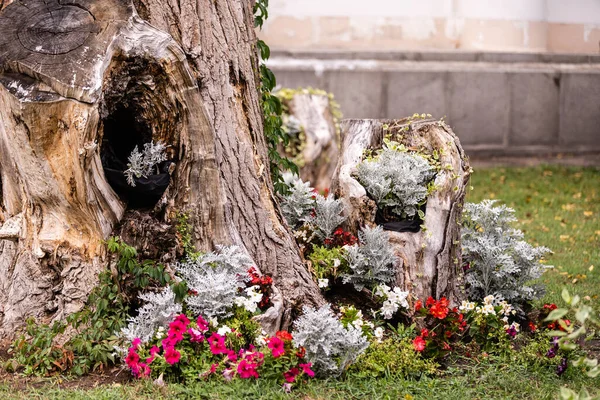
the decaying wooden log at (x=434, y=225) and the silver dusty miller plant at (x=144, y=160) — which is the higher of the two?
the silver dusty miller plant at (x=144, y=160)

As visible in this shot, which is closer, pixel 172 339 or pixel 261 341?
pixel 172 339

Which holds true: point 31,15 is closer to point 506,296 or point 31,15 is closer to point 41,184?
point 41,184

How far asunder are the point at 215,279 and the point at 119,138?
1.01 metres

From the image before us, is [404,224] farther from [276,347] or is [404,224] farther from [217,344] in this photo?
[217,344]

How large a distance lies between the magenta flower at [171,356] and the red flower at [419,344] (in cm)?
127

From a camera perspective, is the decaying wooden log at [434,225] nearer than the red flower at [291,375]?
No

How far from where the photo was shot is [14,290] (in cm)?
448

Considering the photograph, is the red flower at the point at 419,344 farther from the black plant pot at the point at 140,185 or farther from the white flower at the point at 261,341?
the black plant pot at the point at 140,185

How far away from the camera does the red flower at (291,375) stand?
13.1 feet

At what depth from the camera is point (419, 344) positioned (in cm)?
439

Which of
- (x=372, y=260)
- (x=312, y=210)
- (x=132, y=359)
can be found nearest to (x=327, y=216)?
(x=312, y=210)

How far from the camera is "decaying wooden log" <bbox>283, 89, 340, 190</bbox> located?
9273 millimetres

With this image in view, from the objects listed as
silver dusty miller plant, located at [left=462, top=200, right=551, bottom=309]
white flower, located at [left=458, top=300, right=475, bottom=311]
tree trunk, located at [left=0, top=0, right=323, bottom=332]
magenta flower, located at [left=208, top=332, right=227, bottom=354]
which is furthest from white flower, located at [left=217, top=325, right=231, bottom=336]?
silver dusty miller plant, located at [left=462, top=200, right=551, bottom=309]

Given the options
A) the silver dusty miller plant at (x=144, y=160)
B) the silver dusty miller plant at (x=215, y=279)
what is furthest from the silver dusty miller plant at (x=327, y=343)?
the silver dusty miller plant at (x=144, y=160)
